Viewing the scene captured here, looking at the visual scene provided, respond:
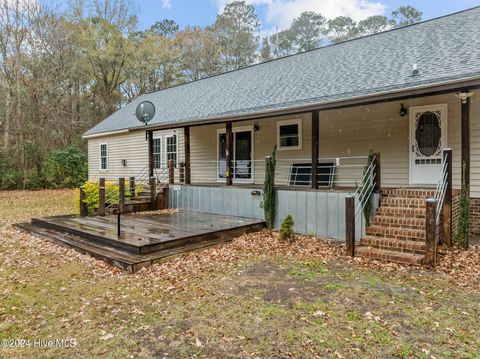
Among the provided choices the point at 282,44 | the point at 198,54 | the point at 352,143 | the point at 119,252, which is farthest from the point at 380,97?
the point at 282,44

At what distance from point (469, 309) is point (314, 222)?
3874 mm

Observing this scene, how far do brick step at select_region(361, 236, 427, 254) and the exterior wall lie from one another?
873cm

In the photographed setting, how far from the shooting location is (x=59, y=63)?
20797 mm

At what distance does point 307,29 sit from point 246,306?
29.8 meters

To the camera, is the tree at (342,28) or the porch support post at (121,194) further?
the tree at (342,28)

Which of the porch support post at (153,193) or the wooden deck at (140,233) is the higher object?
the porch support post at (153,193)

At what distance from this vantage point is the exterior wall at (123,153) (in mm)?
14859

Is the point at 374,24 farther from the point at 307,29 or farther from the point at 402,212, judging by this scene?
the point at 402,212

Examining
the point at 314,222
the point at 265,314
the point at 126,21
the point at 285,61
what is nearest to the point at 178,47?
the point at 126,21

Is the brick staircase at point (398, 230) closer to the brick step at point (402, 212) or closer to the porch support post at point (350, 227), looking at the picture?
the brick step at point (402, 212)

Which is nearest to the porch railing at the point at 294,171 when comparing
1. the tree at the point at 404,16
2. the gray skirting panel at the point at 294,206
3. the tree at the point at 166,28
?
the gray skirting panel at the point at 294,206

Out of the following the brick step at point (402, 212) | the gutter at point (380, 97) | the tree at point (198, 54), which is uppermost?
the tree at point (198, 54)

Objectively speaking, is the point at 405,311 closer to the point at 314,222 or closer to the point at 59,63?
the point at 314,222

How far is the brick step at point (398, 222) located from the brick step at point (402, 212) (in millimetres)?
141
